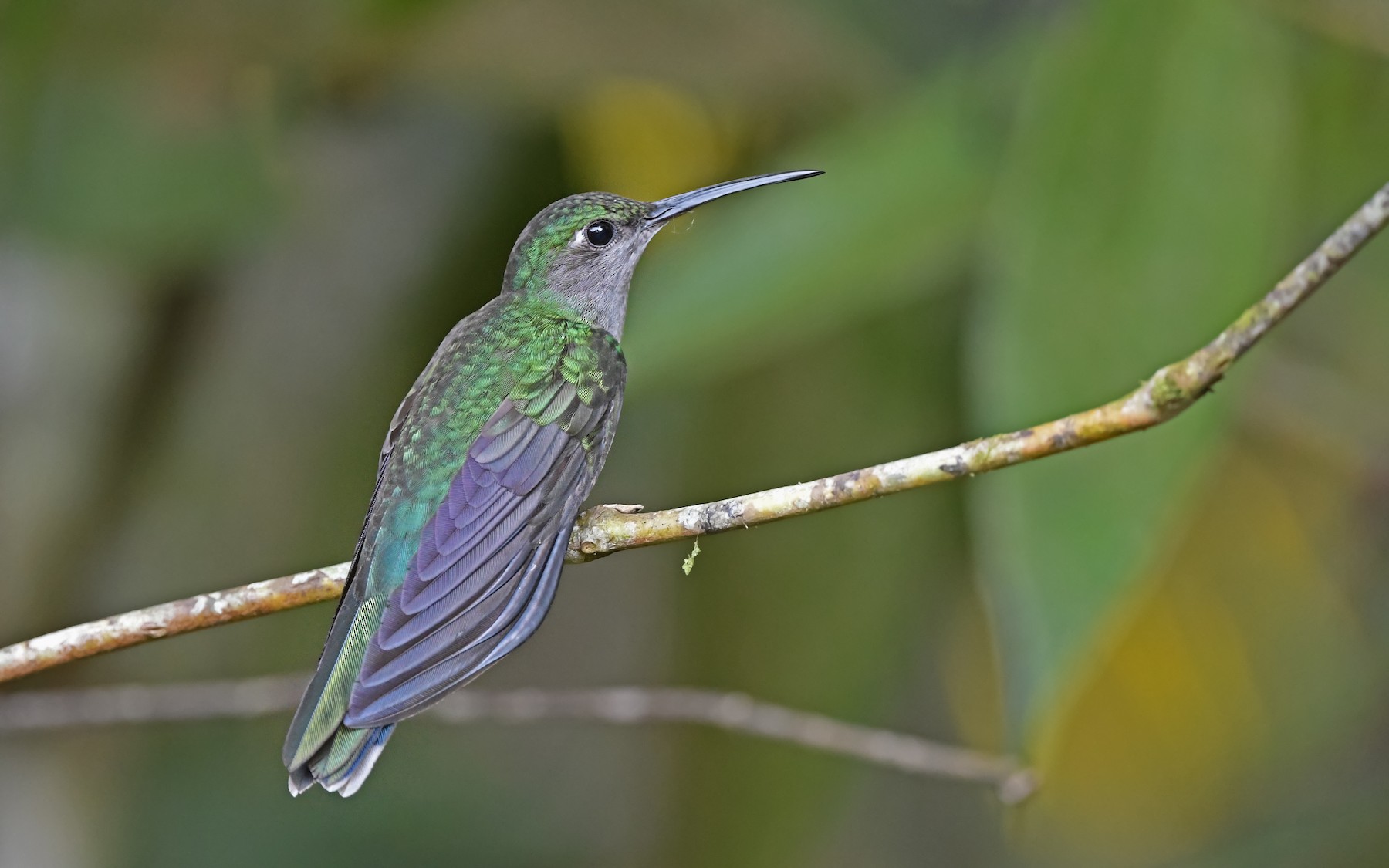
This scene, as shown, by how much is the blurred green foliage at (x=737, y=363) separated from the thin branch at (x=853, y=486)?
775mm

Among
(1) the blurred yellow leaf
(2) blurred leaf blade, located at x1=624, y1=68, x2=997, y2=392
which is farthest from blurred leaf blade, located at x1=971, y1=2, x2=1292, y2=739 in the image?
(1) the blurred yellow leaf

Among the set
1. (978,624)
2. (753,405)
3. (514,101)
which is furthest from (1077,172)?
(978,624)

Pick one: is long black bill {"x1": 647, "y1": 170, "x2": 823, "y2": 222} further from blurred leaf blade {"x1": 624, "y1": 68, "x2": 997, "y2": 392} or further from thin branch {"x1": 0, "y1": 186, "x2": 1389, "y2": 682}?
blurred leaf blade {"x1": 624, "y1": 68, "x2": 997, "y2": 392}

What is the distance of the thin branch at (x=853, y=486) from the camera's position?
1.00m

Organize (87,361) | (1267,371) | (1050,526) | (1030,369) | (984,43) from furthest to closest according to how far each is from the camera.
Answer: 1. (87,361)
2. (1267,371)
3. (984,43)
4. (1030,369)
5. (1050,526)

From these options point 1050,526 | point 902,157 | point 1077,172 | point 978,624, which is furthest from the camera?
point 978,624

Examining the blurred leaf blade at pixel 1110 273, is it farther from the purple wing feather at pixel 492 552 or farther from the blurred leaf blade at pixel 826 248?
the purple wing feather at pixel 492 552

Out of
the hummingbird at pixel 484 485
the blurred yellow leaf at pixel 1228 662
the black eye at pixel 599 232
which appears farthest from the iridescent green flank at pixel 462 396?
the blurred yellow leaf at pixel 1228 662

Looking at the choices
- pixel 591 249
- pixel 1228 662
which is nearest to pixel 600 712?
pixel 591 249

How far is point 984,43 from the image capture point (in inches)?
108

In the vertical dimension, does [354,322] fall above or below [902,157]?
below

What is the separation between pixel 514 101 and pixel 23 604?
1.37 metres

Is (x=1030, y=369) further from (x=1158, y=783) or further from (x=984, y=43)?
(x=1158, y=783)

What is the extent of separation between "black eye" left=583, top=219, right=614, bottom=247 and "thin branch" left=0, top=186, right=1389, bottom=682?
0.40 metres
